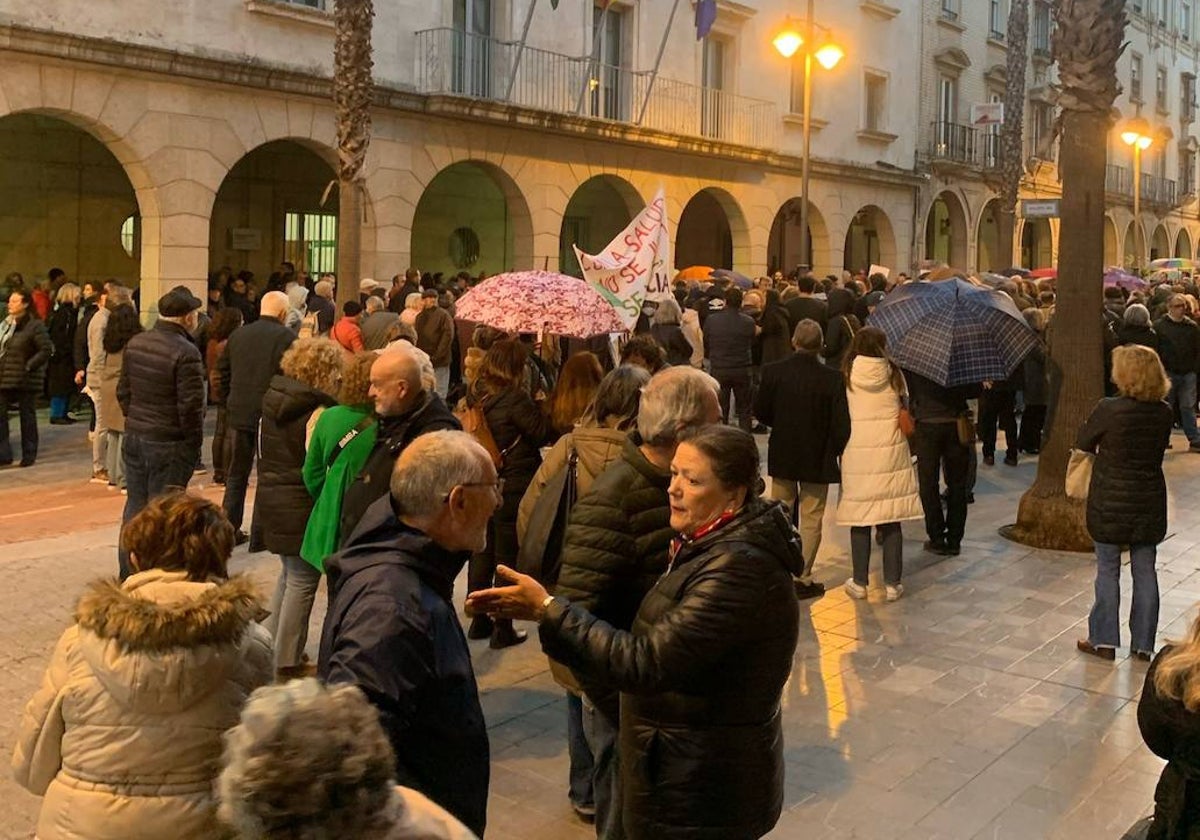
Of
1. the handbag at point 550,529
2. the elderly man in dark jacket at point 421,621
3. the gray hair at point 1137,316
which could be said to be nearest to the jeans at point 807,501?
the handbag at point 550,529

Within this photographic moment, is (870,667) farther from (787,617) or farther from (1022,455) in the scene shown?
(1022,455)

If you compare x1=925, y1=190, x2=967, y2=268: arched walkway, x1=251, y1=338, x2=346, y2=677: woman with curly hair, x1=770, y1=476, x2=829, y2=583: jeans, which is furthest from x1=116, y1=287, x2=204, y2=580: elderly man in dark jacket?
x1=925, y1=190, x2=967, y2=268: arched walkway

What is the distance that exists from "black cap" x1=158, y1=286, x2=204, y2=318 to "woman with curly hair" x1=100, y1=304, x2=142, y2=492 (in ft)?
8.53

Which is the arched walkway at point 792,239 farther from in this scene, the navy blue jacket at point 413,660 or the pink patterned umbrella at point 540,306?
the navy blue jacket at point 413,660

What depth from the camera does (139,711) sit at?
117 inches

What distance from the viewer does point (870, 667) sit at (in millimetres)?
6891

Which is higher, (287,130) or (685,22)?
(685,22)

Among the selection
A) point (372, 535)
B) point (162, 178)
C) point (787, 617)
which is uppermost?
point (162, 178)

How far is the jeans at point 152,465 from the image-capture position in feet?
26.6

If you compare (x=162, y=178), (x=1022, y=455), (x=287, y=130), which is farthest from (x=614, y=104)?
(x=1022, y=455)

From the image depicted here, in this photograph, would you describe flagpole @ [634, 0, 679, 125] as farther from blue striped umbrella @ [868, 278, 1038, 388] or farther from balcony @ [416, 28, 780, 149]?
blue striped umbrella @ [868, 278, 1038, 388]

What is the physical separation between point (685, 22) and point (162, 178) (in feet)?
39.1

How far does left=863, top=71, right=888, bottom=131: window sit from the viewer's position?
3020 centimetres

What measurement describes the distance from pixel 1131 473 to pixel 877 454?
1.88m
